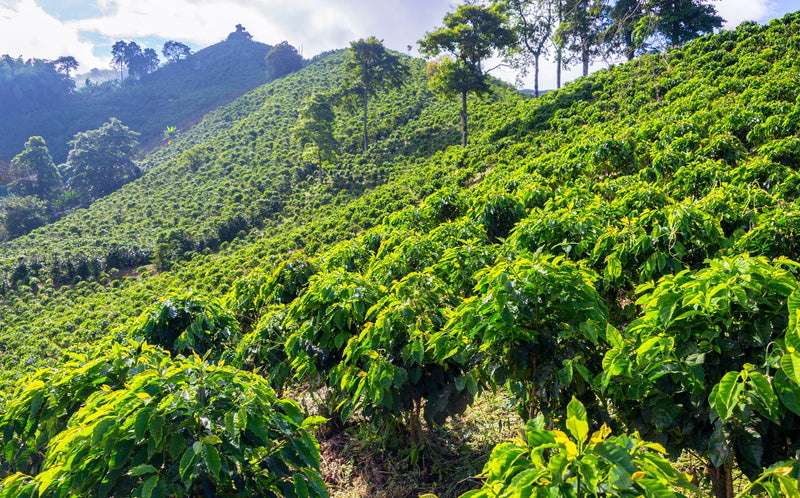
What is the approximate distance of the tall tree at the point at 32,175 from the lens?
45.0m

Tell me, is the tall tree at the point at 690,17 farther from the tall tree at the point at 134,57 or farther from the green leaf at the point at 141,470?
the tall tree at the point at 134,57

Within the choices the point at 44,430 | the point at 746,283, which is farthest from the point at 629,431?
the point at 44,430

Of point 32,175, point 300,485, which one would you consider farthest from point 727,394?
point 32,175

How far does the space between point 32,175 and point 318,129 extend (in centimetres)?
4182

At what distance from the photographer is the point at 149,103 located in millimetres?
70750

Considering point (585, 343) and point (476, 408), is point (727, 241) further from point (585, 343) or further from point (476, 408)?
point (476, 408)

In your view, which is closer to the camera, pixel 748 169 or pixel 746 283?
pixel 746 283

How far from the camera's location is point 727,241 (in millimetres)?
3703

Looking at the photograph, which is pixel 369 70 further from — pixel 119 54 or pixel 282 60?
pixel 119 54

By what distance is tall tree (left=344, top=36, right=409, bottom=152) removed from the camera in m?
30.5

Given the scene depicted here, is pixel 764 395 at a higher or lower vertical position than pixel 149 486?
higher

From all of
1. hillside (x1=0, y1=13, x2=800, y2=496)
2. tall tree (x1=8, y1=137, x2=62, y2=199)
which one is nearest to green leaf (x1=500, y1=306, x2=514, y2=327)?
hillside (x1=0, y1=13, x2=800, y2=496)

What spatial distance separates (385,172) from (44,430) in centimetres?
2346

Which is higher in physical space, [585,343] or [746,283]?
[746,283]
